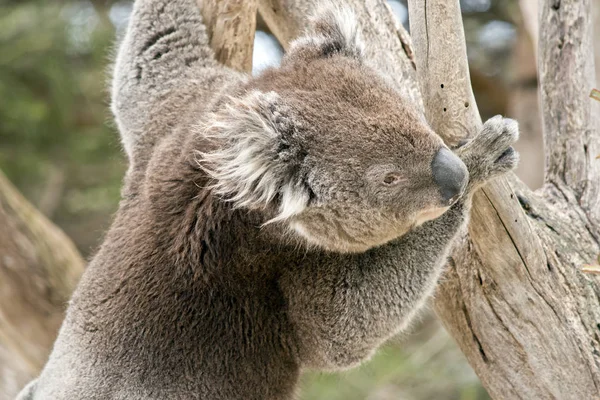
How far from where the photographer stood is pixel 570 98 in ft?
11.8

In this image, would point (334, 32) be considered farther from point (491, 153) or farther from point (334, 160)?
point (491, 153)

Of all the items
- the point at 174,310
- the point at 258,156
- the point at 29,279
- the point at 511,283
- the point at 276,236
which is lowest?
the point at 29,279

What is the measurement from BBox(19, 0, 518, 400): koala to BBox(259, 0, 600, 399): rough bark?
0.17 metres

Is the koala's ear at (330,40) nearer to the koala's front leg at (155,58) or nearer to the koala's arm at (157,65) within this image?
the koala's arm at (157,65)

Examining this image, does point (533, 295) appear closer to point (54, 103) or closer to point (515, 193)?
point (515, 193)

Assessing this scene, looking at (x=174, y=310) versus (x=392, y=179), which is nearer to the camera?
(x=392, y=179)

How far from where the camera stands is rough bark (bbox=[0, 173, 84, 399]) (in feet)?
18.4

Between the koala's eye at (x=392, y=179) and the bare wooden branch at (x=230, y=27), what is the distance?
165cm

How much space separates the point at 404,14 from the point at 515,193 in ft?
15.9

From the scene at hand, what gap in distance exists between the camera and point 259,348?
3.26 meters

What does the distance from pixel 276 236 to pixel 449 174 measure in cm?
73

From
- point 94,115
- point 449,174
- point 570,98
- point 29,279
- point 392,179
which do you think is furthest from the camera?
point 94,115

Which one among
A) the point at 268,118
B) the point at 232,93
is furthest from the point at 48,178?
the point at 268,118

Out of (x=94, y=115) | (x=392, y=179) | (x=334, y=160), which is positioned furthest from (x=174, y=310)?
(x=94, y=115)
